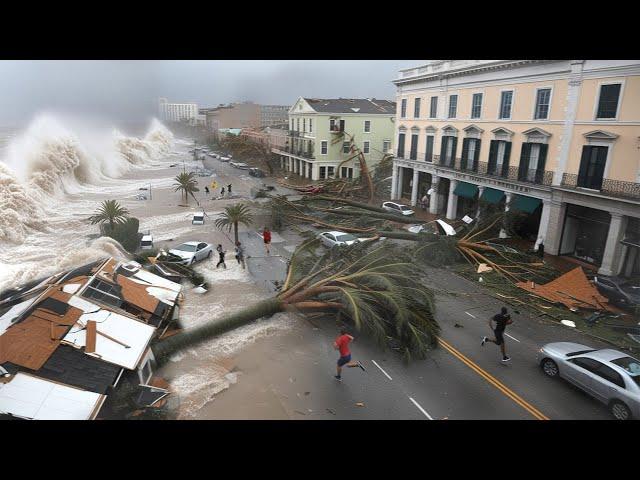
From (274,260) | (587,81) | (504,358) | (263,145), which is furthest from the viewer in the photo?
(263,145)

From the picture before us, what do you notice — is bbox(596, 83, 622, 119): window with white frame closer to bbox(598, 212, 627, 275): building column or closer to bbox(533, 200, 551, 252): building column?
bbox(598, 212, 627, 275): building column

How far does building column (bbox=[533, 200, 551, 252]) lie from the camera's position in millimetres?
22203

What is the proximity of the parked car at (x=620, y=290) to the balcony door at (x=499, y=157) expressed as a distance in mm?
9702

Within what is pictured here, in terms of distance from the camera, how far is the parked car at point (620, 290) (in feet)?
51.0

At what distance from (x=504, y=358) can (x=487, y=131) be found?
17720 mm

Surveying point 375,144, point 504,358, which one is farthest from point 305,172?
point 504,358

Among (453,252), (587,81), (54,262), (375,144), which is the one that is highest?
(587,81)

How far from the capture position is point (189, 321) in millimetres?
14438

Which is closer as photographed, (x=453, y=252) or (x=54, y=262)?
(x=453, y=252)

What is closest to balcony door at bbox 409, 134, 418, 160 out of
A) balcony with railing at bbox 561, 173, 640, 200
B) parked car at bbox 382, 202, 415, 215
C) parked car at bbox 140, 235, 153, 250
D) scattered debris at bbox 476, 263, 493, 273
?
parked car at bbox 382, 202, 415, 215

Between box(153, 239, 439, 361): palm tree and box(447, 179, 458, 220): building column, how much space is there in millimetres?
15413

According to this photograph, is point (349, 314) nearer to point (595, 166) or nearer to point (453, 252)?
point (453, 252)

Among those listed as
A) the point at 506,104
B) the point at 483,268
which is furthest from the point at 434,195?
the point at 483,268

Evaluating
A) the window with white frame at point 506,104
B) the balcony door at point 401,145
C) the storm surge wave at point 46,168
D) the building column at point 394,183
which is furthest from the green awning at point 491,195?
the storm surge wave at point 46,168
